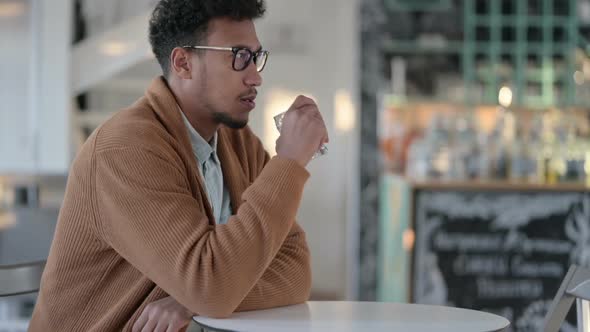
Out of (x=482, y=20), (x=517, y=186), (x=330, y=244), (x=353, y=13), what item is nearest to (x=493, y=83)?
(x=482, y=20)

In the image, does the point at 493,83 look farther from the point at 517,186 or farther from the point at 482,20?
the point at 517,186

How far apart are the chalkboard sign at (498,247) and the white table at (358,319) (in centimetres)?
307

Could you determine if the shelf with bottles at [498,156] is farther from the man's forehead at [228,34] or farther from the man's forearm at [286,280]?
the man's forehead at [228,34]

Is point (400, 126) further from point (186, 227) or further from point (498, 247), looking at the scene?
point (186, 227)

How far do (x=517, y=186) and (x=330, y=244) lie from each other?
3.31 meters

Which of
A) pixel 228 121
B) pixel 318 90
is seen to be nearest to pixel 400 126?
pixel 318 90

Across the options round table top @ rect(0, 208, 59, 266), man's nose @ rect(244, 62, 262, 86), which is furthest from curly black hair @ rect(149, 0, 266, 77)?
round table top @ rect(0, 208, 59, 266)

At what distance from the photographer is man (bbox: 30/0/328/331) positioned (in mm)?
1706

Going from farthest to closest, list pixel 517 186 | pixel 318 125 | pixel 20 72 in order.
Answer: pixel 20 72 < pixel 517 186 < pixel 318 125

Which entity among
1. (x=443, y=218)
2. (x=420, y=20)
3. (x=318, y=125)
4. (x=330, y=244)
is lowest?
(x=330, y=244)

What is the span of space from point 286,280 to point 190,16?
557mm

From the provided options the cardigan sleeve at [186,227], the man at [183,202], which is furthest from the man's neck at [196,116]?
the cardigan sleeve at [186,227]

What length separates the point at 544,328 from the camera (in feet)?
6.21

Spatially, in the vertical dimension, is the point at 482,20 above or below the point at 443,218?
above
